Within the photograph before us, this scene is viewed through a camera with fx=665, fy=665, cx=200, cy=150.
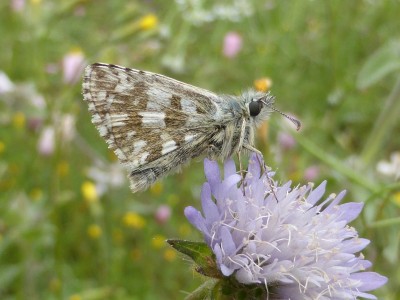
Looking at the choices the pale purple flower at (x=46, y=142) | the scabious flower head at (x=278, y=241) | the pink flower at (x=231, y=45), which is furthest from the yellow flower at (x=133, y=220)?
the scabious flower head at (x=278, y=241)

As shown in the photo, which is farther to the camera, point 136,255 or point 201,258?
point 136,255

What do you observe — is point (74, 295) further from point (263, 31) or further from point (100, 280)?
point (263, 31)

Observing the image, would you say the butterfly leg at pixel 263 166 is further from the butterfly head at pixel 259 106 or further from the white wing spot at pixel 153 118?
the white wing spot at pixel 153 118

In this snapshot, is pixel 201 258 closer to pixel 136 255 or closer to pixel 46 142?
pixel 46 142

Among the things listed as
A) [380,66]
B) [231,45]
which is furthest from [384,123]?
[231,45]

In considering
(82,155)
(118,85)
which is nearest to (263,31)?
(82,155)

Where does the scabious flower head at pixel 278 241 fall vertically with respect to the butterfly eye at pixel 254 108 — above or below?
below
